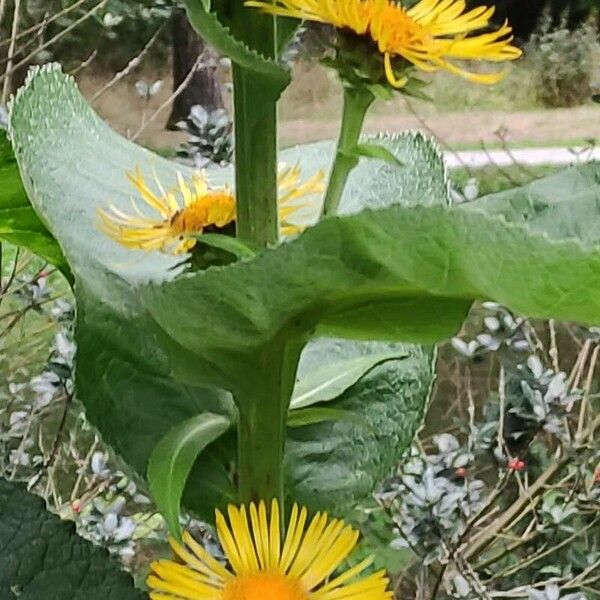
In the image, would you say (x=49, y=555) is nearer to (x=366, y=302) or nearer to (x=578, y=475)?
(x=366, y=302)

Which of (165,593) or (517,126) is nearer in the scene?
(165,593)

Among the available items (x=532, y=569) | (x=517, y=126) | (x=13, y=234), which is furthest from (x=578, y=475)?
(x=517, y=126)

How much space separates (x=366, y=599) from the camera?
183mm

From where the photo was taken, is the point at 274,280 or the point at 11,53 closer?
the point at 274,280

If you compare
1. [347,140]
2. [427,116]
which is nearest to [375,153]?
[347,140]

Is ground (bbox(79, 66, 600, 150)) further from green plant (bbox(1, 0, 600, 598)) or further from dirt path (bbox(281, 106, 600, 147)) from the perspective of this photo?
green plant (bbox(1, 0, 600, 598))

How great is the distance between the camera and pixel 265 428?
22cm

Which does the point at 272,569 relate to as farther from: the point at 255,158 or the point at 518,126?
the point at 518,126

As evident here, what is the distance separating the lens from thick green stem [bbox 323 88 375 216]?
0.20 meters

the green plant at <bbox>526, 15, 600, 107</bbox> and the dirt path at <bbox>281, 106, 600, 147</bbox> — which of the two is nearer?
the dirt path at <bbox>281, 106, 600, 147</bbox>

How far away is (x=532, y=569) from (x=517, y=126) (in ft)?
2.45

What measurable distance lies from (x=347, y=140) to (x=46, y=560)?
114mm

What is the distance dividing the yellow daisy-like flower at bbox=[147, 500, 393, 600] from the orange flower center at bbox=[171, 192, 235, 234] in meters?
0.06

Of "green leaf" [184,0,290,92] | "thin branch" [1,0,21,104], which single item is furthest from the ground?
"green leaf" [184,0,290,92]
